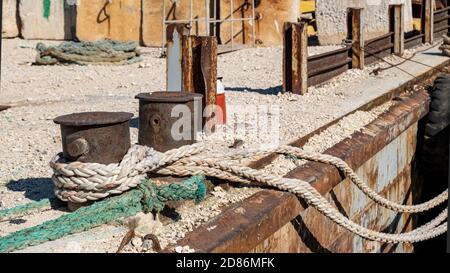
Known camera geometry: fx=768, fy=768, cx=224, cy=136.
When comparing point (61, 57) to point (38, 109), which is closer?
point (38, 109)

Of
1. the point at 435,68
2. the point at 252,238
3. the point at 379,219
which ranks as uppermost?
the point at 435,68

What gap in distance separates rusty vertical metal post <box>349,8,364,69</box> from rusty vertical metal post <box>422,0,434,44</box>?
3.64 m

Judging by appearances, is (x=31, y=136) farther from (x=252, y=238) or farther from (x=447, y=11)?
(x=447, y=11)

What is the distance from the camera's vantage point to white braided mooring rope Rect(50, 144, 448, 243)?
4.02 meters

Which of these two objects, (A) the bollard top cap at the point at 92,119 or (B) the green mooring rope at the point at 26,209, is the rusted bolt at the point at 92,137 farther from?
(B) the green mooring rope at the point at 26,209

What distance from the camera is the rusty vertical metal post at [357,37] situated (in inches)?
411

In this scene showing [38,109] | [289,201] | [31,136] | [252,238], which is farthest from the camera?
[38,109]

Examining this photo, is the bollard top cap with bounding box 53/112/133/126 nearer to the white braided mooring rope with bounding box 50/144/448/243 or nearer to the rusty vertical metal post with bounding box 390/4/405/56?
the white braided mooring rope with bounding box 50/144/448/243

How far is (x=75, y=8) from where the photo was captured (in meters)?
16.9

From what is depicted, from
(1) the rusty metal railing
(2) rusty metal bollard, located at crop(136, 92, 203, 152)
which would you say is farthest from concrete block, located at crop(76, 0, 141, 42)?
(2) rusty metal bollard, located at crop(136, 92, 203, 152)

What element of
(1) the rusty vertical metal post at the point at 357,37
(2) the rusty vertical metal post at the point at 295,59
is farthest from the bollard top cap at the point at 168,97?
(1) the rusty vertical metal post at the point at 357,37

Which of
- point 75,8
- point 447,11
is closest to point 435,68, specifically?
point 447,11

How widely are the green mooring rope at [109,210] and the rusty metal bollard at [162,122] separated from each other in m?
0.34
